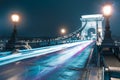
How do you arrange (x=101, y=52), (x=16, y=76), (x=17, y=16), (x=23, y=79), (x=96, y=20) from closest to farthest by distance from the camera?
(x=23, y=79) → (x=16, y=76) → (x=101, y=52) → (x=17, y=16) → (x=96, y=20)

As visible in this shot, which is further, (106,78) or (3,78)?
(3,78)

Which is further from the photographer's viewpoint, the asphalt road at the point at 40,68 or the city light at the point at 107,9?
the city light at the point at 107,9

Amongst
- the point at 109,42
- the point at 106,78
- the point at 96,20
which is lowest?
the point at 106,78

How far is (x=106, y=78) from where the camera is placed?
403cm

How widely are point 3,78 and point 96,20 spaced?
274 ft

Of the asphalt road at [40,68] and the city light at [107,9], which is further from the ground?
the city light at [107,9]

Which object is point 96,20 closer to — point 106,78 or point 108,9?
point 108,9

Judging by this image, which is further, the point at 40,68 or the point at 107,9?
the point at 107,9

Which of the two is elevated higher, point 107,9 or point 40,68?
point 107,9

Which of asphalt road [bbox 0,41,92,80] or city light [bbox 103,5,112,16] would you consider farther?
city light [bbox 103,5,112,16]

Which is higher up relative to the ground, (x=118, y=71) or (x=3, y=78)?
(x=118, y=71)

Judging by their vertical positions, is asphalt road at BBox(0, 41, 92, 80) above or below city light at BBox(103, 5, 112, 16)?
below

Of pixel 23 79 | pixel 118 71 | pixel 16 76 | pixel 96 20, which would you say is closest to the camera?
pixel 118 71

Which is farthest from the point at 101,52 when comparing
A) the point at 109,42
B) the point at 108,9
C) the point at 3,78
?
the point at 3,78
